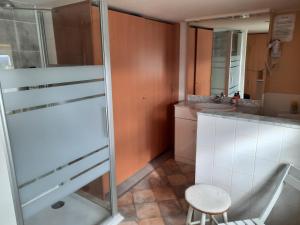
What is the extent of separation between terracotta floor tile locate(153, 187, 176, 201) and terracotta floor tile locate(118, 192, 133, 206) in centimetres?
26

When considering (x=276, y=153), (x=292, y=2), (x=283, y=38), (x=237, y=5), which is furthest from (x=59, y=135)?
(x=283, y=38)

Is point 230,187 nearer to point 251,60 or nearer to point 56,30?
point 251,60

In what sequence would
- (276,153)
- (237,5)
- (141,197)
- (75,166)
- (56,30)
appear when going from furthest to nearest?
(141,197) → (237,5) → (56,30) → (75,166) → (276,153)

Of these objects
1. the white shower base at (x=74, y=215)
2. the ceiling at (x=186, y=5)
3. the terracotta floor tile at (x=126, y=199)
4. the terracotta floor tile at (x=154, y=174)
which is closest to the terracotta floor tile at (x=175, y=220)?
the terracotta floor tile at (x=126, y=199)

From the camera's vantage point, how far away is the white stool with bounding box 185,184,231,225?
1389mm

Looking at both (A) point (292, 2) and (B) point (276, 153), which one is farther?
(A) point (292, 2)

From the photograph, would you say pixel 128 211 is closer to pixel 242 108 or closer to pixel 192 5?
pixel 242 108

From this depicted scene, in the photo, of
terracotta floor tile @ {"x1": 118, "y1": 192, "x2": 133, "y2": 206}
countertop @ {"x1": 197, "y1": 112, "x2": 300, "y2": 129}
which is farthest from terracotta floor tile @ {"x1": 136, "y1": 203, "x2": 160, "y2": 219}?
countertop @ {"x1": 197, "y1": 112, "x2": 300, "y2": 129}

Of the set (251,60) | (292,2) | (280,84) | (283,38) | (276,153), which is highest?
(292,2)

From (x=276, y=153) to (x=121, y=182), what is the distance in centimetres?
167

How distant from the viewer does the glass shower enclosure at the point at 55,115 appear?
1.18m

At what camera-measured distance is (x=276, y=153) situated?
1389 mm

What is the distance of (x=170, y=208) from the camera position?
2.13 metres

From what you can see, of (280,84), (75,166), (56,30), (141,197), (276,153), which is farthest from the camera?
(280,84)
